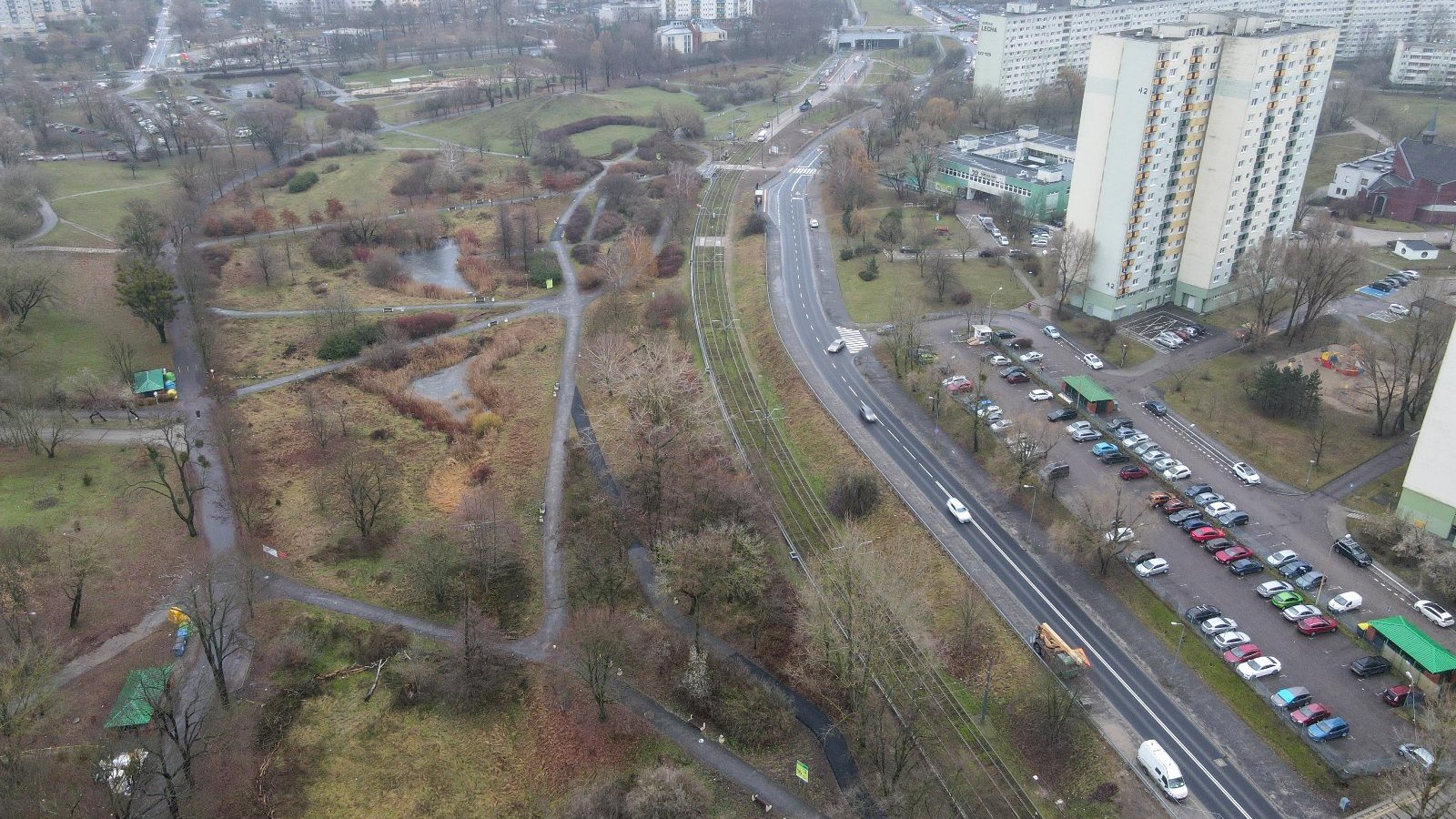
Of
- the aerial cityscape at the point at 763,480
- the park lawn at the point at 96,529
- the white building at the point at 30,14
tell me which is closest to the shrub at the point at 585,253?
the aerial cityscape at the point at 763,480

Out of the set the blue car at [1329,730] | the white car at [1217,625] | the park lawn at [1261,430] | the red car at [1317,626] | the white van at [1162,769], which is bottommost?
the white van at [1162,769]

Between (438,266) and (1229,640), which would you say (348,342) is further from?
(1229,640)

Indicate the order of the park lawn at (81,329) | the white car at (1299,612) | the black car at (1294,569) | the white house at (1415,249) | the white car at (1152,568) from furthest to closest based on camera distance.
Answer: the white house at (1415,249)
the park lawn at (81,329)
the white car at (1152,568)
the black car at (1294,569)
the white car at (1299,612)

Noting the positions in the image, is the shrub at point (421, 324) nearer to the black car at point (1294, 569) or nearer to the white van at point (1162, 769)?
the white van at point (1162, 769)

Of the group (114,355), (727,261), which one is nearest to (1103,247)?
(727,261)

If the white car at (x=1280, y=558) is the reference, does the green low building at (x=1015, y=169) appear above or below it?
above

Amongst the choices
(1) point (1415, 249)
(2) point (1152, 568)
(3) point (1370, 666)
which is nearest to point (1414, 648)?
(3) point (1370, 666)
